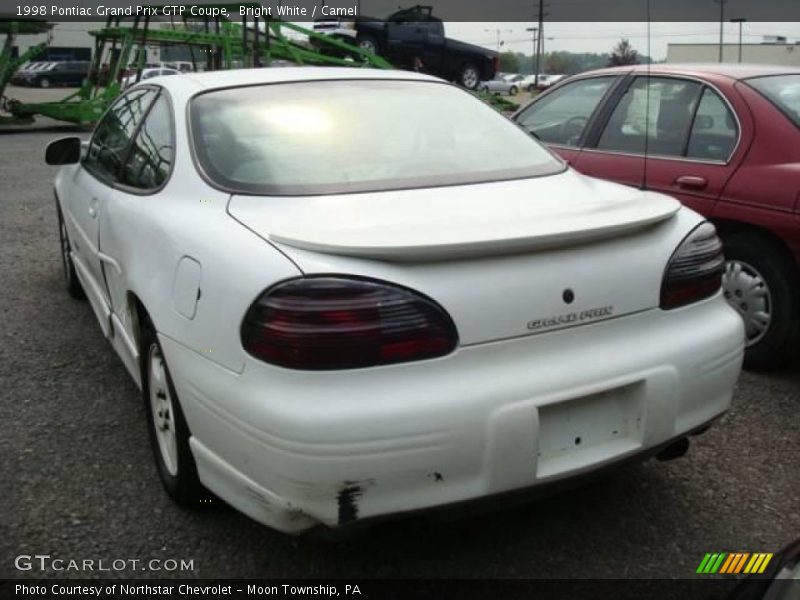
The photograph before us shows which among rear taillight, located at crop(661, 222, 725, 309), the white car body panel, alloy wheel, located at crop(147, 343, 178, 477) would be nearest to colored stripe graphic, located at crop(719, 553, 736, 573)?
rear taillight, located at crop(661, 222, 725, 309)

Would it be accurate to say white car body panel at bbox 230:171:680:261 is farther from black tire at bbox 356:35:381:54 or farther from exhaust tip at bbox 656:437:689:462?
black tire at bbox 356:35:381:54

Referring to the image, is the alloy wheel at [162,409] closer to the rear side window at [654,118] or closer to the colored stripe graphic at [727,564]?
the colored stripe graphic at [727,564]

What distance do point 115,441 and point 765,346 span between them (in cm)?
295

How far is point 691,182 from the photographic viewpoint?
3.98 metres

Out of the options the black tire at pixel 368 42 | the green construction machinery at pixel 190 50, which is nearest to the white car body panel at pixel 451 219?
the green construction machinery at pixel 190 50

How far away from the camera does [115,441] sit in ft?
10.4

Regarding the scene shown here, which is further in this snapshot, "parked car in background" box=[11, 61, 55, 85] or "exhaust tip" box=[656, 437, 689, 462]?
"parked car in background" box=[11, 61, 55, 85]

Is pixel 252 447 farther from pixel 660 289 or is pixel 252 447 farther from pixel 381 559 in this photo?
pixel 660 289

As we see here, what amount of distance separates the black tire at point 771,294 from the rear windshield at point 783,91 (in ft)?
2.00

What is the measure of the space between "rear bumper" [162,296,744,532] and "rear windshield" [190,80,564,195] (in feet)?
2.33

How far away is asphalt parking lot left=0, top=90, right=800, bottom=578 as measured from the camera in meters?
2.40

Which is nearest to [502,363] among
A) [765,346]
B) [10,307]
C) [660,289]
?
[660,289]

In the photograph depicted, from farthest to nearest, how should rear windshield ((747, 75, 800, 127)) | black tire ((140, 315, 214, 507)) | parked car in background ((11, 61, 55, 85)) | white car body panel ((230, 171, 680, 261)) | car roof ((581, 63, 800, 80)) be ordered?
parked car in background ((11, 61, 55, 85)) < car roof ((581, 63, 800, 80)) < rear windshield ((747, 75, 800, 127)) < black tire ((140, 315, 214, 507)) < white car body panel ((230, 171, 680, 261))

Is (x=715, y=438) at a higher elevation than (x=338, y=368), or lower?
lower
